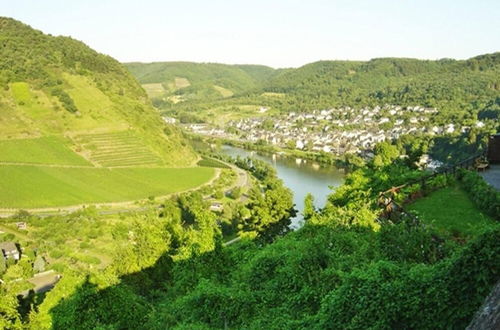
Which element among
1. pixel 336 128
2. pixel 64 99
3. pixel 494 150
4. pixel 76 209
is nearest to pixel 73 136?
pixel 64 99

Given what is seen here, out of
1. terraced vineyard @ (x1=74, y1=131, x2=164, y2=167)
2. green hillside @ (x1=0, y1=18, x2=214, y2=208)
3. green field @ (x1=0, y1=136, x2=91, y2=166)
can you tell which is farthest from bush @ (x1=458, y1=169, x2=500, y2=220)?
green field @ (x1=0, y1=136, x2=91, y2=166)

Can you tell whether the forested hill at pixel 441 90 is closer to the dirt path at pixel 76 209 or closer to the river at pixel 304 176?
the river at pixel 304 176

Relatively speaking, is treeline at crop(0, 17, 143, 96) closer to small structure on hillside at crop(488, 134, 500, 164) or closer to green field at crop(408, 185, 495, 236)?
small structure on hillside at crop(488, 134, 500, 164)

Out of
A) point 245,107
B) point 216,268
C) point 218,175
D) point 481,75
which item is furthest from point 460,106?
point 216,268

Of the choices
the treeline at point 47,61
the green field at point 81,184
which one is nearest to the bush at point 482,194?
the green field at point 81,184

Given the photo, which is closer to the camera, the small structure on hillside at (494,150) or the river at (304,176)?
the small structure on hillside at (494,150)

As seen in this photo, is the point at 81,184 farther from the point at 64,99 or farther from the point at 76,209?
the point at 64,99

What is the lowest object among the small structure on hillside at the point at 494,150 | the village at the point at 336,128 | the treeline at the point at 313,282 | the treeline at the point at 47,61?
the village at the point at 336,128
